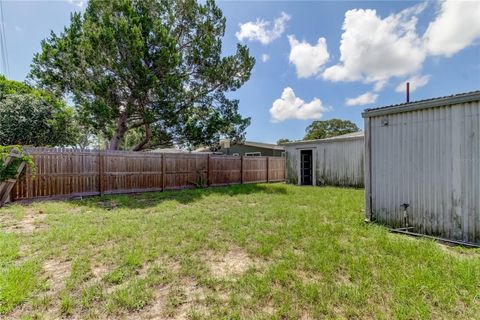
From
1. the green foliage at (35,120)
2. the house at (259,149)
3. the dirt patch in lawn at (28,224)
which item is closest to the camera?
the dirt patch in lawn at (28,224)

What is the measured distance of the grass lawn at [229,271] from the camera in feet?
7.10

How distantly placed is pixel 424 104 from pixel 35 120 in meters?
15.0

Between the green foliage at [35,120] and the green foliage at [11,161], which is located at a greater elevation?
the green foliage at [35,120]

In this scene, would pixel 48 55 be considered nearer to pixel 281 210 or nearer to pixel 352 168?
pixel 281 210

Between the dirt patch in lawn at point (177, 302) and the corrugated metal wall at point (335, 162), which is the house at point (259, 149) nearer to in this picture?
the corrugated metal wall at point (335, 162)

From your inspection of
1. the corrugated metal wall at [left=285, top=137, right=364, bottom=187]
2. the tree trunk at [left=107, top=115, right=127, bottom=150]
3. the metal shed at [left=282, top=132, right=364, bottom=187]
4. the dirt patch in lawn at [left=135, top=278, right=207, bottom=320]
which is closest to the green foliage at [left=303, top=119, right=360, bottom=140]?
the metal shed at [left=282, top=132, right=364, bottom=187]

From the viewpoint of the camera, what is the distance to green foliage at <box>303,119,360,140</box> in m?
41.4

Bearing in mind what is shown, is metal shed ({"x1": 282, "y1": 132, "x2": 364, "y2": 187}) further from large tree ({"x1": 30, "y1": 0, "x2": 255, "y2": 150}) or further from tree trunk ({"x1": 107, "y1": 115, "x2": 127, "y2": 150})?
tree trunk ({"x1": 107, "y1": 115, "x2": 127, "y2": 150})

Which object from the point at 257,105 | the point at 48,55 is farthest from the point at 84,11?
the point at 257,105

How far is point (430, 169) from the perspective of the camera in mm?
4250

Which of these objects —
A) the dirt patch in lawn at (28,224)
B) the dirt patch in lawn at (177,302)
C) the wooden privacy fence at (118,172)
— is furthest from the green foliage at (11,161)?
the dirt patch in lawn at (177,302)

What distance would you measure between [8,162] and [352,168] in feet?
42.9

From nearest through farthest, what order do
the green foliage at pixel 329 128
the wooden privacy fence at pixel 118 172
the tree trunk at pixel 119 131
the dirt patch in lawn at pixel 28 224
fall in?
1. the dirt patch in lawn at pixel 28 224
2. the wooden privacy fence at pixel 118 172
3. the tree trunk at pixel 119 131
4. the green foliage at pixel 329 128

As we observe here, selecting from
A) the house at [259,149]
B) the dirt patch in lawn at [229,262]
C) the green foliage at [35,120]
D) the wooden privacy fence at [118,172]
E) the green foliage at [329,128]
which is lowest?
the dirt patch in lawn at [229,262]
